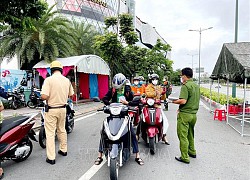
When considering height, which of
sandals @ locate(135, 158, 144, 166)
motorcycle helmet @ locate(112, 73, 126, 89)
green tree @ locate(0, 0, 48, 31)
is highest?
green tree @ locate(0, 0, 48, 31)

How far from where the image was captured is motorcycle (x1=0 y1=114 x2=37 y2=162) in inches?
151

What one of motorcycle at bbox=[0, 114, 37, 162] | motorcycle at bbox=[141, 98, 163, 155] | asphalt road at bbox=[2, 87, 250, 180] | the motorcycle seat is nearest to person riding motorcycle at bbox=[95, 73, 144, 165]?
asphalt road at bbox=[2, 87, 250, 180]

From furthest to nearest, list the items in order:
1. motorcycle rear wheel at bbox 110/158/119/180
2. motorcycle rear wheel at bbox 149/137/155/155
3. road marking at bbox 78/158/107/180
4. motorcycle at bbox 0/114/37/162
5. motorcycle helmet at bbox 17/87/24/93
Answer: motorcycle helmet at bbox 17/87/24/93 → motorcycle rear wheel at bbox 149/137/155/155 → motorcycle at bbox 0/114/37/162 → road marking at bbox 78/158/107/180 → motorcycle rear wheel at bbox 110/158/119/180

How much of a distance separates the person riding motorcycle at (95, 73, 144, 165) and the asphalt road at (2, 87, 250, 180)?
0.60ft

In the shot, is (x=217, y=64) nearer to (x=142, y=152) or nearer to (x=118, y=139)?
(x=142, y=152)

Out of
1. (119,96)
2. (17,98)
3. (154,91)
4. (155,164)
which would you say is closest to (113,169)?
(155,164)

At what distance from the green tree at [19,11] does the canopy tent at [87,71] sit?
6215 millimetres

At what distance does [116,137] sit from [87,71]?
1065cm

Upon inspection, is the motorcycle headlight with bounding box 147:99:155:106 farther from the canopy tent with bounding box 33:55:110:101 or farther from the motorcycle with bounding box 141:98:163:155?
the canopy tent with bounding box 33:55:110:101

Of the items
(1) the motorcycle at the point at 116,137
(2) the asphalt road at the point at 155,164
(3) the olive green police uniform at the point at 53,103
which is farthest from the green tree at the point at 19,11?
(1) the motorcycle at the point at 116,137

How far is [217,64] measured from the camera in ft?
31.3

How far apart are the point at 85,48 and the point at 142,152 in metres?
16.6

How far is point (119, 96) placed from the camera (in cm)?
450

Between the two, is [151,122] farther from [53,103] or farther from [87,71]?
[87,71]
